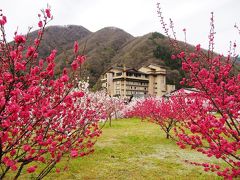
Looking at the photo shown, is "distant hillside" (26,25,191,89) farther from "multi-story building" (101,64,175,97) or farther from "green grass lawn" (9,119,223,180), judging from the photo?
"green grass lawn" (9,119,223,180)

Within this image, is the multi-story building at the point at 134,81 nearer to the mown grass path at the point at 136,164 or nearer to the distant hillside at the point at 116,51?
the distant hillside at the point at 116,51

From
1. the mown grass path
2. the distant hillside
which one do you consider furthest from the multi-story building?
the mown grass path

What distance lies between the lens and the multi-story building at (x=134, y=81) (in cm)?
7038

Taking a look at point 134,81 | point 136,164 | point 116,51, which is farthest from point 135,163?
point 116,51

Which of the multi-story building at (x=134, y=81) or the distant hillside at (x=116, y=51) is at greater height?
the distant hillside at (x=116, y=51)

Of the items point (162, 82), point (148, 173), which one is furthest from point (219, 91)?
point (162, 82)

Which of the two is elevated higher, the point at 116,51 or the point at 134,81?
the point at 116,51

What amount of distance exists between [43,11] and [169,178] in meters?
6.69

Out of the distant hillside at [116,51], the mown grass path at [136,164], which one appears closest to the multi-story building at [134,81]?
the distant hillside at [116,51]

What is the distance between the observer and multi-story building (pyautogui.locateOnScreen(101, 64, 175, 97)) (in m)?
70.4

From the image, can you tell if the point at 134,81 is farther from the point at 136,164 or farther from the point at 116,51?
the point at 116,51

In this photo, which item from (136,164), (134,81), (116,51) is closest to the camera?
(136,164)

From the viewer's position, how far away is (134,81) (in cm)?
7269

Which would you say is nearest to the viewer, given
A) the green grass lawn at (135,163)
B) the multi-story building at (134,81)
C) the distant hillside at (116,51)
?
the green grass lawn at (135,163)
